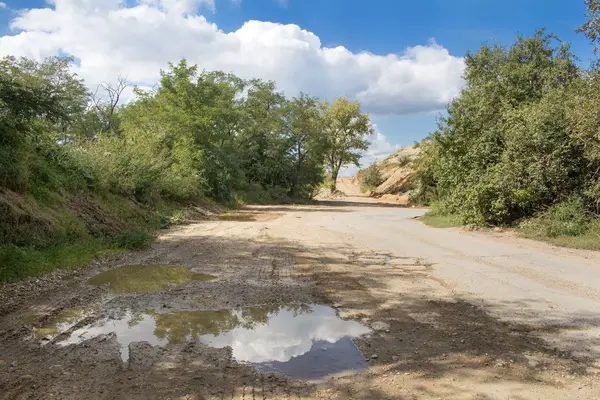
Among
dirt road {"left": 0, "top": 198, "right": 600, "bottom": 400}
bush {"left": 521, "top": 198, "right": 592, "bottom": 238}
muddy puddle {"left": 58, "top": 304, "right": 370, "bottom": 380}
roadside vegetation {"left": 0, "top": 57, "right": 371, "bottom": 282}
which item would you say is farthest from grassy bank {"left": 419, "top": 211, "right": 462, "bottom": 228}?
muddy puddle {"left": 58, "top": 304, "right": 370, "bottom": 380}

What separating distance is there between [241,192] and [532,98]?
25596mm

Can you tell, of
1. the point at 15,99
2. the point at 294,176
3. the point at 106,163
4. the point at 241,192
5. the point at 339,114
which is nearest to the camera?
the point at 15,99

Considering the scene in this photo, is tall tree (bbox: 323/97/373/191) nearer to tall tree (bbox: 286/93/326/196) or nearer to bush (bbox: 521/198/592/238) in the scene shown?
tall tree (bbox: 286/93/326/196)

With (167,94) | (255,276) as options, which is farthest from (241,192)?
(255,276)

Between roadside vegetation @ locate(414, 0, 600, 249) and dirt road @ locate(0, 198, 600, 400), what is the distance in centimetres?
540

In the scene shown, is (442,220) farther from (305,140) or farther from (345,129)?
(345,129)

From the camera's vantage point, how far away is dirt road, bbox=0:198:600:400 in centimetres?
371

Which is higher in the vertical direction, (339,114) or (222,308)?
(339,114)

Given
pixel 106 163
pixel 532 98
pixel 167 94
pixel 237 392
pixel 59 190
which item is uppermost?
pixel 167 94

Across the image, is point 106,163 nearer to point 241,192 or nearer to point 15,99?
point 15,99

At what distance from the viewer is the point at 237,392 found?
3.58m

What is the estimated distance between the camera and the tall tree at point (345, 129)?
180 ft

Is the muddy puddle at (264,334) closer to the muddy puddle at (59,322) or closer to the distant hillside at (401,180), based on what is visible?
the muddy puddle at (59,322)

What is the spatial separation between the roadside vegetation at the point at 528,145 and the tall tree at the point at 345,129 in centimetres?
3326
